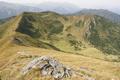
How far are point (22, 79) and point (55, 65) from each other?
29.6 ft

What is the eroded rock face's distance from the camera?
62331mm

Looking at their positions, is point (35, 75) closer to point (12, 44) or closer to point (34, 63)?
point (34, 63)

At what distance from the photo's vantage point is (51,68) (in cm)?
6475

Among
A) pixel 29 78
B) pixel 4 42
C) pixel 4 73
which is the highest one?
pixel 29 78

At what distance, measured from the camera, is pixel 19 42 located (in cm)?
19388

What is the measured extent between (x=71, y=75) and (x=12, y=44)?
12497cm

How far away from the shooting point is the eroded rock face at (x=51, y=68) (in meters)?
62.3

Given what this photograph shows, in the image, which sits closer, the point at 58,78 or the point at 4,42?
the point at 58,78

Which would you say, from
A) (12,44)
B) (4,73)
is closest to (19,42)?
(12,44)

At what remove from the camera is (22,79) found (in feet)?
212

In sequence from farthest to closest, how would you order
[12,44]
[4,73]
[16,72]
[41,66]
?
[12,44] → [4,73] → [16,72] → [41,66]

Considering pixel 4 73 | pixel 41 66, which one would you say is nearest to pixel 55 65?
pixel 41 66

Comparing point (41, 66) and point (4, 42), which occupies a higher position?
point (41, 66)

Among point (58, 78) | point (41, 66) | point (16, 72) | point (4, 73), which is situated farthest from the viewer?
point (4, 73)
